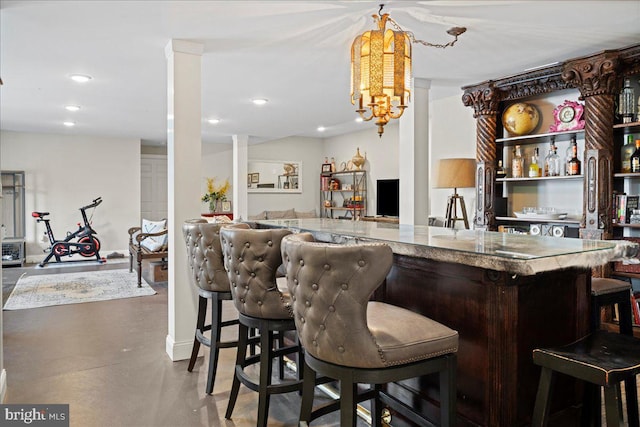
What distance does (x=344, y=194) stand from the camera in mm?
9297

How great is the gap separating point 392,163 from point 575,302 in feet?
20.2

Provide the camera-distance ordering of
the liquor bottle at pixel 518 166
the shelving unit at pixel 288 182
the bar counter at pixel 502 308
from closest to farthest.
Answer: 1. the bar counter at pixel 502 308
2. the liquor bottle at pixel 518 166
3. the shelving unit at pixel 288 182

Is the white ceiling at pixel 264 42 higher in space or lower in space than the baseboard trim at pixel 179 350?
higher

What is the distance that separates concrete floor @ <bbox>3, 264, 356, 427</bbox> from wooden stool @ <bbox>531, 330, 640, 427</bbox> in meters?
1.14

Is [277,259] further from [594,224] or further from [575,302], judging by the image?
[594,224]

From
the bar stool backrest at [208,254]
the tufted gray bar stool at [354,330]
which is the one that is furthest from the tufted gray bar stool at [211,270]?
the tufted gray bar stool at [354,330]

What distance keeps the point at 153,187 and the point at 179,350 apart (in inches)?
278

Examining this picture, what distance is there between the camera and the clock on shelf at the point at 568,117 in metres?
3.92

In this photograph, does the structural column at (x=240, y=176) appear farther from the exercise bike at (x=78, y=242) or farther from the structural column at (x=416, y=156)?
the structural column at (x=416, y=156)

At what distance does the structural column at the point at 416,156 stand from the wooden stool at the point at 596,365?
8.66ft

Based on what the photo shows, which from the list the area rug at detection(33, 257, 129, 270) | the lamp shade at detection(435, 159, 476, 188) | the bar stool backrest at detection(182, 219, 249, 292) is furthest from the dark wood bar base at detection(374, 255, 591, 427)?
the area rug at detection(33, 257, 129, 270)

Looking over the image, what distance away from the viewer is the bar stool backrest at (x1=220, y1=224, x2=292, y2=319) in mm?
2023

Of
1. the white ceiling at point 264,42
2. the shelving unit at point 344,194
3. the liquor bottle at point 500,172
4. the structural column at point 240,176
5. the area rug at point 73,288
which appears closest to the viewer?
the white ceiling at point 264,42

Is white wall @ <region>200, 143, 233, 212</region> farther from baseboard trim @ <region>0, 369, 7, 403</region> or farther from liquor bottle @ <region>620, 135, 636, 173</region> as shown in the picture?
liquor bottle @ <region>620, 135, 636, 173</region>
